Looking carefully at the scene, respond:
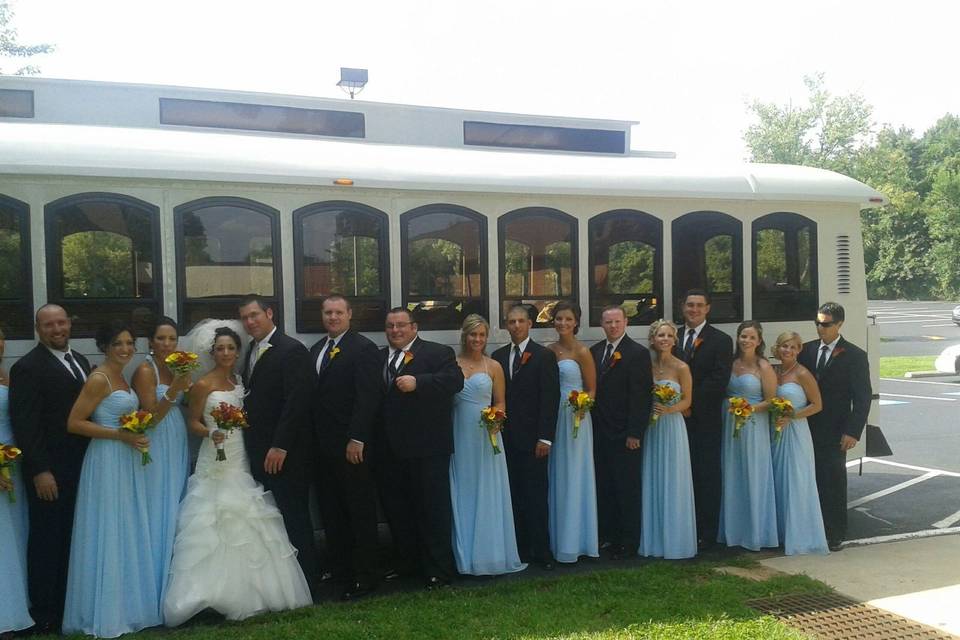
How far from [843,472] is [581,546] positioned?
7.43 feet

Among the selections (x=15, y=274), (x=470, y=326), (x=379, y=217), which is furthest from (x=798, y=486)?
(x=15, y=274)

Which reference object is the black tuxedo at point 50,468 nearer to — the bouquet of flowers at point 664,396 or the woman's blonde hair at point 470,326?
the woman's blonde hair at point 470,326

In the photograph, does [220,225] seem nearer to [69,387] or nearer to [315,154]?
[315,154]

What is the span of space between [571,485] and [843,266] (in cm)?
351

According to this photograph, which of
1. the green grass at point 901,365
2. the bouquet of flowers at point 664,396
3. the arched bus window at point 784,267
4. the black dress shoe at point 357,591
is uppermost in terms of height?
the arched bus window at point 784,267

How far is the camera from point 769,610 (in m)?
5.11

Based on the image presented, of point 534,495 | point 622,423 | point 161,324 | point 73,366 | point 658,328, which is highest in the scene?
point 161,324

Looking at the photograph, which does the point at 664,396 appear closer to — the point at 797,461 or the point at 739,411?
the point at 739,411

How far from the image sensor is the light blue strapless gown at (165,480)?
5.01 metres

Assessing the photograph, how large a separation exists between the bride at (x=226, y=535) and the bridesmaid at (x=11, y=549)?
0.81 metres

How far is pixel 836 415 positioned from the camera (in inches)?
259

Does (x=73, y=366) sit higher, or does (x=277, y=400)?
(x=73, y=366)

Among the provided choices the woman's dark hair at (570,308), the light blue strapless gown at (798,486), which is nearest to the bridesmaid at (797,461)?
the light blue strapless gown at (798,486)

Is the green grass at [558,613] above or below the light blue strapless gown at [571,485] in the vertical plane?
below
